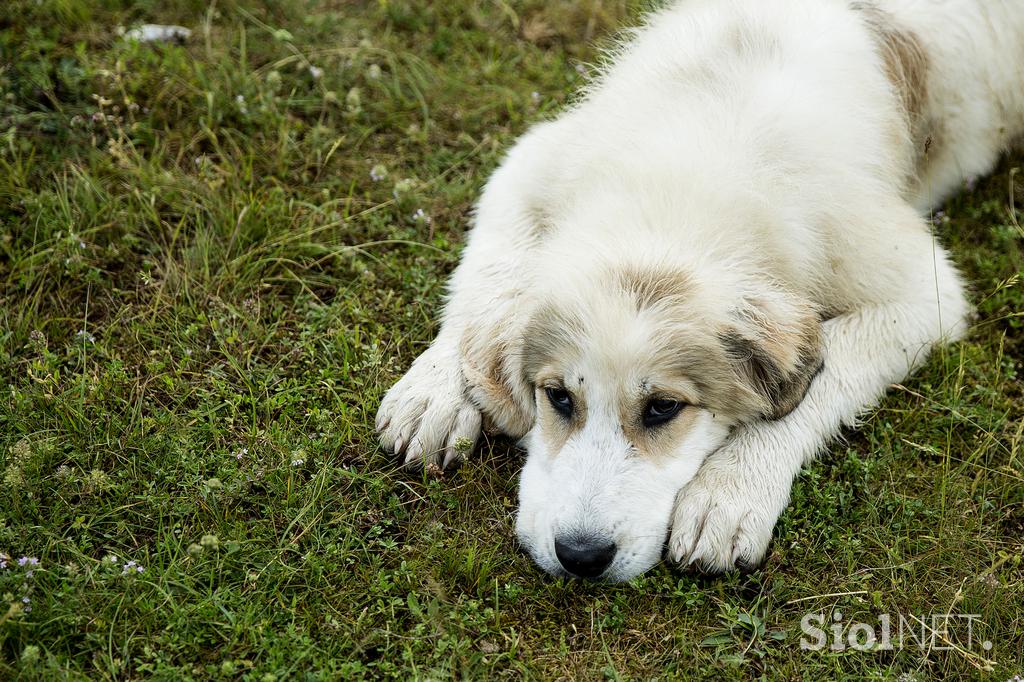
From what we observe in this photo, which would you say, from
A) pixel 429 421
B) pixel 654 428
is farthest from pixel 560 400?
pixel 429 421

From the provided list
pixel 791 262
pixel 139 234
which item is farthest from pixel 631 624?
pixel 139 234

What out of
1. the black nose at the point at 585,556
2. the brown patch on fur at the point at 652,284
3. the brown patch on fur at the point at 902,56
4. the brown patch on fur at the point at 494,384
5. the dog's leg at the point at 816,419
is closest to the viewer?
the black nose at the point at 585,556

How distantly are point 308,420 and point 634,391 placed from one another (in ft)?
4.94

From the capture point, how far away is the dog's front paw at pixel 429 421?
416cm

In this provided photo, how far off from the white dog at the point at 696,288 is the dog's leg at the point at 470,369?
1 cm

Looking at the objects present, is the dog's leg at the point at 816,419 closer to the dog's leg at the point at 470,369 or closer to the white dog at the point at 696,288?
the white dog at the point at 696,288

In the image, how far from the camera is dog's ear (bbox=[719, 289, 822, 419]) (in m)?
3.81

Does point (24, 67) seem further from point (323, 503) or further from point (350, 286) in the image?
point (323, 503)

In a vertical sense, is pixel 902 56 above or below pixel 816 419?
above

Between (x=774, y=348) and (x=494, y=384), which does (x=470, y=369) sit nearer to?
(x=494, y=384)

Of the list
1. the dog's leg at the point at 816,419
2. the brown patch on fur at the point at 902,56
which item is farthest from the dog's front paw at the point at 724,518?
the brown patch on fur at the point at 902,56

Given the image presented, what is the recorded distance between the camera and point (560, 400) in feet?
12.8

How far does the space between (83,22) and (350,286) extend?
270cm

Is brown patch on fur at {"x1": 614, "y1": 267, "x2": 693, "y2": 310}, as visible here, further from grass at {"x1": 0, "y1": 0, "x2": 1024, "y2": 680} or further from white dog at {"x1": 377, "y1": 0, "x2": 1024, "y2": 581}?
grass at {"x1": 0, "y1": 0, "x2": 1024, "y2": 680}
